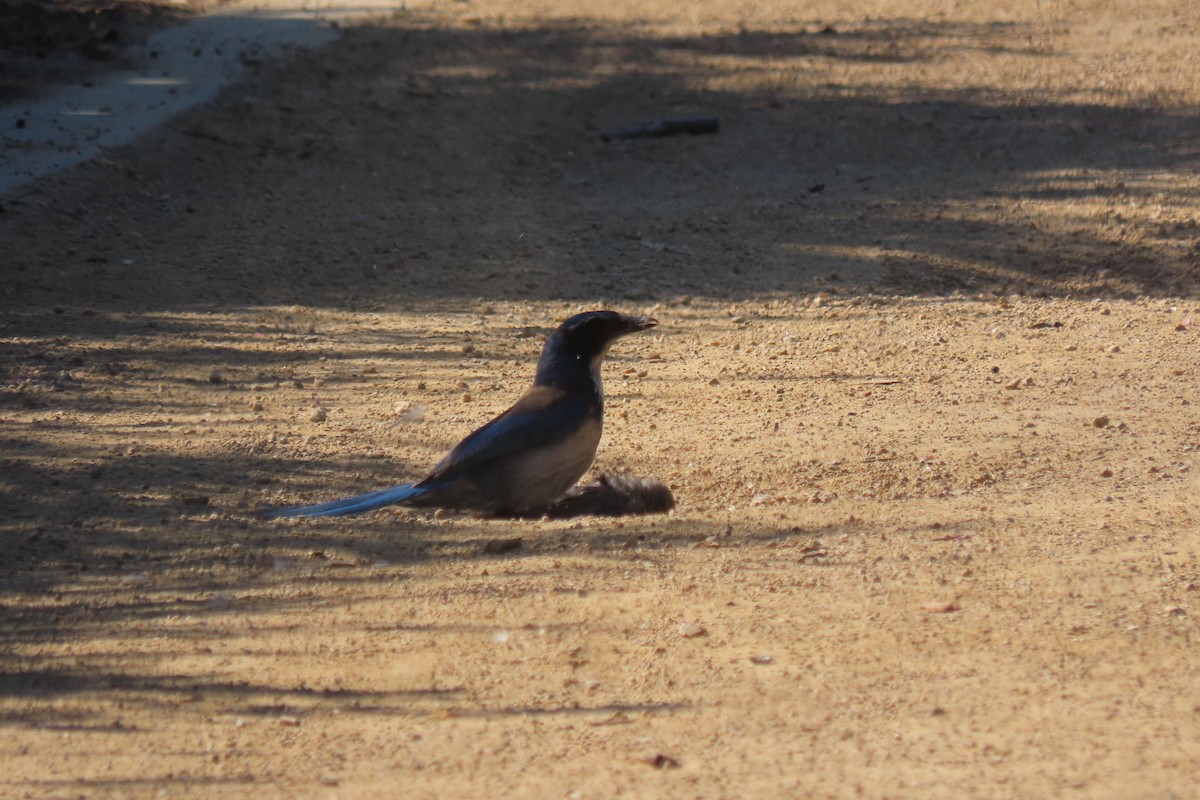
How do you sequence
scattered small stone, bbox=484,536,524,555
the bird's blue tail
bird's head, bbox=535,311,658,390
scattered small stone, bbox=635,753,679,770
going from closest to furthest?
scattered small stone, bbox=635,753,679,770, scattered small stone, bbox=484,536,524,555, the bird's blue tail, bird's head, bbox=535,311,658,390

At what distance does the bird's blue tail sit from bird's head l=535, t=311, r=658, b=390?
695mm

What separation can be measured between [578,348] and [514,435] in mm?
535

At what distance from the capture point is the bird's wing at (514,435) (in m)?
4.92

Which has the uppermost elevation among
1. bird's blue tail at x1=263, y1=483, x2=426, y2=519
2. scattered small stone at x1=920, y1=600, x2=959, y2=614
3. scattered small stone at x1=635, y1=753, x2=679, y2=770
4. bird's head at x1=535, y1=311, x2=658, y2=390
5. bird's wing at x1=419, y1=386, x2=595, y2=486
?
bird's head at x1=535, y1=311, x2=658, y2=390

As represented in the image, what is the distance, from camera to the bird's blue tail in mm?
4812

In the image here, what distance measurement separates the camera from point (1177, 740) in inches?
126

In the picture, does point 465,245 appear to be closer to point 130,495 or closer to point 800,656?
point 130,495

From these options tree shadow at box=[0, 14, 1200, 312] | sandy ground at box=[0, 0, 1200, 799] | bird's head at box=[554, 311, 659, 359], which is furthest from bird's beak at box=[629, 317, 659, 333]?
tree shadow at box=[0, 14, 1200, 312]

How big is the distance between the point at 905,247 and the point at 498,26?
19.5 feet

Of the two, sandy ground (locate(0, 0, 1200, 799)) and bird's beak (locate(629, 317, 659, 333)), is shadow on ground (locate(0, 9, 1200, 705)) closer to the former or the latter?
sandy ground (locate(0, 0, 1200, 799))

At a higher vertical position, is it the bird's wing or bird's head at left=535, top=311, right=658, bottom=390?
bird's head at left=535, top=311, right=658, bottom=390

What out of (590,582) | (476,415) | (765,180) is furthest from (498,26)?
(590,582)

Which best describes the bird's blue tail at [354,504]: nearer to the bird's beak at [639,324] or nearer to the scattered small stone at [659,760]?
the bird's beak at [639,324]

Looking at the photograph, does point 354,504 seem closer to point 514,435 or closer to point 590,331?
point 514,435
